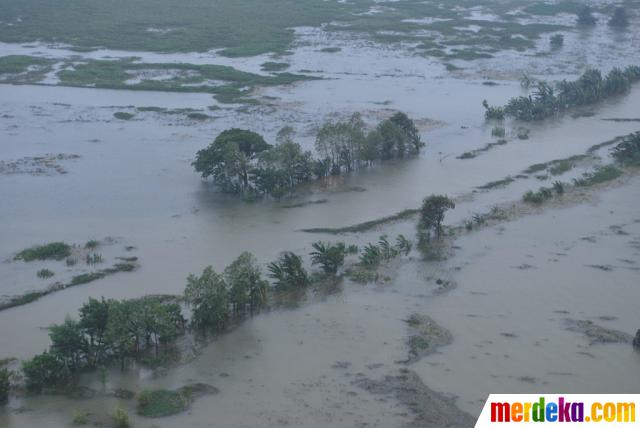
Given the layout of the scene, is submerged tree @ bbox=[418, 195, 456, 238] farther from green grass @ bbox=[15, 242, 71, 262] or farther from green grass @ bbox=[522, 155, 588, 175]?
green grass @ bbox=[15, 242, 71, 262]

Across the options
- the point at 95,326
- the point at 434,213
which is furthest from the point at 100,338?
the point at 434,213

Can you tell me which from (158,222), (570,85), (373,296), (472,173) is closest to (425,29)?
(570,85)

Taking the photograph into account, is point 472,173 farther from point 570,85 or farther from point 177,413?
point 177,413

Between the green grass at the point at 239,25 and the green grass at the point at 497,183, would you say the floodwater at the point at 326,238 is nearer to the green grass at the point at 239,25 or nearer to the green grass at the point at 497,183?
the green grass at the point at 497,183

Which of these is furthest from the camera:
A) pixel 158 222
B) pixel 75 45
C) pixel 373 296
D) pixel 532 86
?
pixel 75 45

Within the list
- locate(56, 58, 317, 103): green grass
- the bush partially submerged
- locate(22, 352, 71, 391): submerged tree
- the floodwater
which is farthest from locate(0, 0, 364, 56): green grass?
locate(22, 352, 71, 391): submerged tree

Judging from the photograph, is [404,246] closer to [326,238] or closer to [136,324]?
[326,238]
